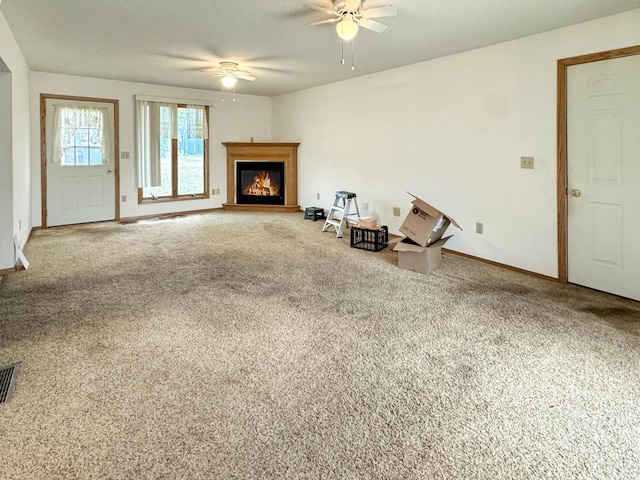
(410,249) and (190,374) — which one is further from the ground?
(410,249)

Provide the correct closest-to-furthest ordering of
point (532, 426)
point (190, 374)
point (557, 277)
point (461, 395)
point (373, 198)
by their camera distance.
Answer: point (532, 426)
point (461, 395)
point (190, 374)
point (557, 277)
point (373, 198)

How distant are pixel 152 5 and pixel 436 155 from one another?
3.41 metres

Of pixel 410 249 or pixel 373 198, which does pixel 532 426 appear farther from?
pixel 373 198

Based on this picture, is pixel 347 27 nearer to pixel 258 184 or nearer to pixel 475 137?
pixel 475 137

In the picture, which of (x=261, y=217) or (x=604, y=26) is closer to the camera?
(x=604, y=26)

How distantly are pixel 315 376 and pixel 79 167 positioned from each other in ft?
19.9

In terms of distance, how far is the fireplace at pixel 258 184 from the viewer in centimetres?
802

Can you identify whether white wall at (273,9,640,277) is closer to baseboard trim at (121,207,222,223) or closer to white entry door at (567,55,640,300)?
white entry door at (567,55,640,300)

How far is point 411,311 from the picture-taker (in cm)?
308

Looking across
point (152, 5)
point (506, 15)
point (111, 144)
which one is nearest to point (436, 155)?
point (506, 15)

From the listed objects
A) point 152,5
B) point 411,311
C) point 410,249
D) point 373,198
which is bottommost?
point 411,311

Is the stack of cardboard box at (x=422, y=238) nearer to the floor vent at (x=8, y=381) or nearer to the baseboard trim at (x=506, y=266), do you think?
the baseboard trim at (x=506, y=266)

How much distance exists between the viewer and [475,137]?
14.9ft

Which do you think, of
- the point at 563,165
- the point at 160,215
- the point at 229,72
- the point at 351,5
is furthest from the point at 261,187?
the point at 563,165
